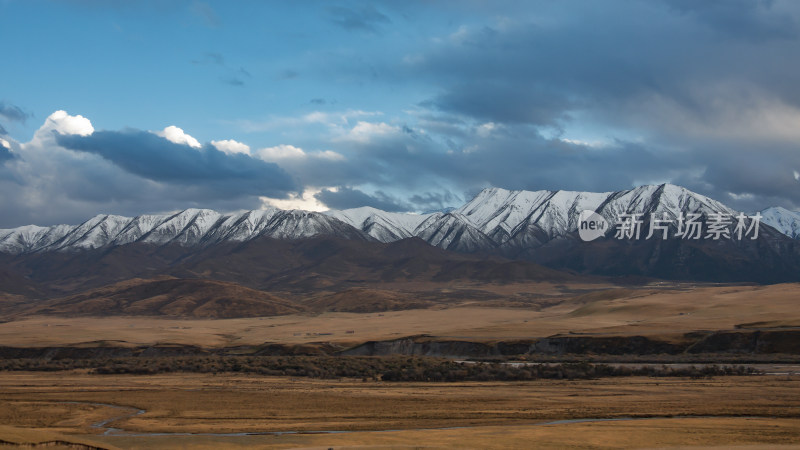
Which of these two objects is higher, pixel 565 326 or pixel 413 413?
pixel 565 326

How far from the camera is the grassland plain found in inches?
1391

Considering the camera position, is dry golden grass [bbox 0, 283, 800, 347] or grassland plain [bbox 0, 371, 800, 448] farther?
dry golden grass [bbox 0, 283, 800, 347]

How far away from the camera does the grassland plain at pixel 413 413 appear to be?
116 feet

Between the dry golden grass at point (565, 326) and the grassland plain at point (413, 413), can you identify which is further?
the dry golden grass at point (565, 326)

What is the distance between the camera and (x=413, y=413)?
153 feet

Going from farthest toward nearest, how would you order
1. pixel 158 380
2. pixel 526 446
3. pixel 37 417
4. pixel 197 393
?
pixel 158 380 < pixel 197 393 < pixel 37 417 < pixel 526 446

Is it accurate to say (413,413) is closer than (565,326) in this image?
Yes

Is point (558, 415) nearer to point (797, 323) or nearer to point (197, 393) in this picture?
point (197, 393)

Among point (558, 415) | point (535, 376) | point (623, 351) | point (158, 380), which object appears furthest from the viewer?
point (623, 351)

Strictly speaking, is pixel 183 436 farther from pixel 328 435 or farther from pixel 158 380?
pixel 158 380

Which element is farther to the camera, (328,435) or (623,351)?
(623,351)

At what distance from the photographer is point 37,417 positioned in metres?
47.1

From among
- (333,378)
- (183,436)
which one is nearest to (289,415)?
(183,436)

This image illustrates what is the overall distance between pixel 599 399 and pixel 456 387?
15472 mm
